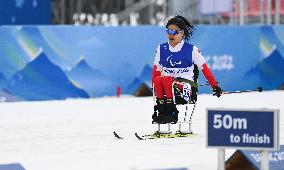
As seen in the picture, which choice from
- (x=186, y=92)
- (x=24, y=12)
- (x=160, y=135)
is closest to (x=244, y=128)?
(x=186, y=92)

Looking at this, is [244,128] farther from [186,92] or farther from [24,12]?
[24,12]

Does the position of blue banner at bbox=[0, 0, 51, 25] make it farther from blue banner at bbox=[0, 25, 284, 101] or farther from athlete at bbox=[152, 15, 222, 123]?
athlete at bbox=[152, 15, 222, 123]

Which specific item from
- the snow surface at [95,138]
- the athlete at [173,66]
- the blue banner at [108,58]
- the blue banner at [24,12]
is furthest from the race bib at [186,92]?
the blue banner at [24,12]

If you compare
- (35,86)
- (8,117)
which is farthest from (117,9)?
(8,117)

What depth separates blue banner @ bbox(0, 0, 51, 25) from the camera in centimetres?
2008

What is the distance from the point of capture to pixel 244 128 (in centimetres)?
626

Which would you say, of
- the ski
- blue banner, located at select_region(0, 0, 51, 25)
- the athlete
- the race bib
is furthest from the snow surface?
blue banner, located at select_region(0, 0, 51, 25)

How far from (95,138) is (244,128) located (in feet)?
11.4

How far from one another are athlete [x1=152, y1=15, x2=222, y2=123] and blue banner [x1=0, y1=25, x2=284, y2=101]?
210 inches

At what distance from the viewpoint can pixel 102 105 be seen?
44.8ft

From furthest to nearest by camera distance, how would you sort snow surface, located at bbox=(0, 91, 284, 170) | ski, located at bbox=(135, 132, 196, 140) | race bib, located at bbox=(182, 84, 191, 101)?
1. ski, located at bbox=(135, 132, 196, 140)
2. race bib, located at bbox=(182, 84, 191, 101)
3. snow surface, located at bbox=(0, 91, 284, 170)

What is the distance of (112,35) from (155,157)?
24.7 feet

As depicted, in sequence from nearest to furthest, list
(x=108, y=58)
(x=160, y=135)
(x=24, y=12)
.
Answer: (x=160, y=135) < (x=108, y=58) < (x=24, y=12)

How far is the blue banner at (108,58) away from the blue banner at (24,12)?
18.9ft
